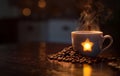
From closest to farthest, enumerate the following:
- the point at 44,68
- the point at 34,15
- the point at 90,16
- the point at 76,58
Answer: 1. the point at 44,68
2. the point at 76,58
3. the point at 90,16
4. the point at 34,15

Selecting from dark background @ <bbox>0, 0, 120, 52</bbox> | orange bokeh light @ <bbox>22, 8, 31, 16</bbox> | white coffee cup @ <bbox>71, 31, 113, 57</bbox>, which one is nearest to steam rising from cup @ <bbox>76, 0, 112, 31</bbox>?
white coffee cup @ <bbox>71, 31, 113, 57</bbox>

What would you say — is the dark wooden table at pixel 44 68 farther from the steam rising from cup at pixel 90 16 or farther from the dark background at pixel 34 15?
the dark background at pixel 34 15

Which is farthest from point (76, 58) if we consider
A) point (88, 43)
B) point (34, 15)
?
point (34, 15)

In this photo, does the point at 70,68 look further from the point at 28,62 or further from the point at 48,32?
the point at 48,32

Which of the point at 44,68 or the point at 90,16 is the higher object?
the point at 90,16

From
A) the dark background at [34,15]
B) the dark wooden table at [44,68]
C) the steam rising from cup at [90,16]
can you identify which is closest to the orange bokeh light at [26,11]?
the dark background at [34,15]

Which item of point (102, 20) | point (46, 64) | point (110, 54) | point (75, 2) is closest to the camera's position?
point (46, 64)

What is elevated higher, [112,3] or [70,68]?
[112,3]

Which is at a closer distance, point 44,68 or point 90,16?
point 44,68

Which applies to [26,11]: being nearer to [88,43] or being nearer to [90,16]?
[90,16]

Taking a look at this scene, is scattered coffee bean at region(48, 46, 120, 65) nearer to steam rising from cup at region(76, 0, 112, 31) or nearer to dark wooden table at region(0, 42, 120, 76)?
dark wooden table at region(0, 42, 120, 76)

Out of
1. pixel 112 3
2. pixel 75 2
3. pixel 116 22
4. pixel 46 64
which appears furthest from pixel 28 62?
pixel 75 2
